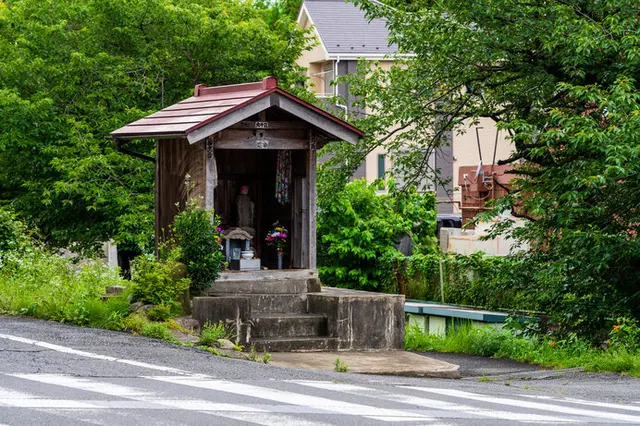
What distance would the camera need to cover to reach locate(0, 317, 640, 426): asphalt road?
9133 mm

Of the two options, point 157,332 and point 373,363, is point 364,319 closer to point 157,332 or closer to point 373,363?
point 373,363

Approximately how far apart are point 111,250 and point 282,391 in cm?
4222

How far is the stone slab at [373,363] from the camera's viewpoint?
1580cm

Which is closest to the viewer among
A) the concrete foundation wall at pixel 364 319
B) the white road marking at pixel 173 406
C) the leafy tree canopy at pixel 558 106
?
the white road marking at pixel 173 406

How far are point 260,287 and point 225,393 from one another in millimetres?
8092

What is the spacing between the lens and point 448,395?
11727 millimetres

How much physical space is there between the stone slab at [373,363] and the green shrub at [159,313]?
165 cm

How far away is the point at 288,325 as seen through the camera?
1811 centimetres

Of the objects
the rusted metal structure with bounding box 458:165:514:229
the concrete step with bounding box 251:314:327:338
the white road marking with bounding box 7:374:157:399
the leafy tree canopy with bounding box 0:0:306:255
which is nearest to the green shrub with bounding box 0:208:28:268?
the concrete step with bounding box 251:314:327:338

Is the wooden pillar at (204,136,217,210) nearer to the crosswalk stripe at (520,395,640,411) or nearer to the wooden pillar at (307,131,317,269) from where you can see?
the wooden pillar at (307,131,317,269)

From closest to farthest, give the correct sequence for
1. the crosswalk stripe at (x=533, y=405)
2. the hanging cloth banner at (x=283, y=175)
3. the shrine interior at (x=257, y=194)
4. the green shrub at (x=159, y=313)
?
the crosswalk stripe at (x=533, y=405), the green shrub at (x=159, y=313), the hanging cloth banner at (x=283, y=175), the shrine interior at (x=257, y=194)

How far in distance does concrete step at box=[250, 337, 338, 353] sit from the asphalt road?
104 inches

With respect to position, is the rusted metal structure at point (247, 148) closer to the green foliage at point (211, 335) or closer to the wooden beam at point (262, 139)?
the wooden beam at point (262, 139)

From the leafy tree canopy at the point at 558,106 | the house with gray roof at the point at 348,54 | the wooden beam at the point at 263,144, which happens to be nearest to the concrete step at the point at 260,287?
the wooden beam at the point at 263,144
